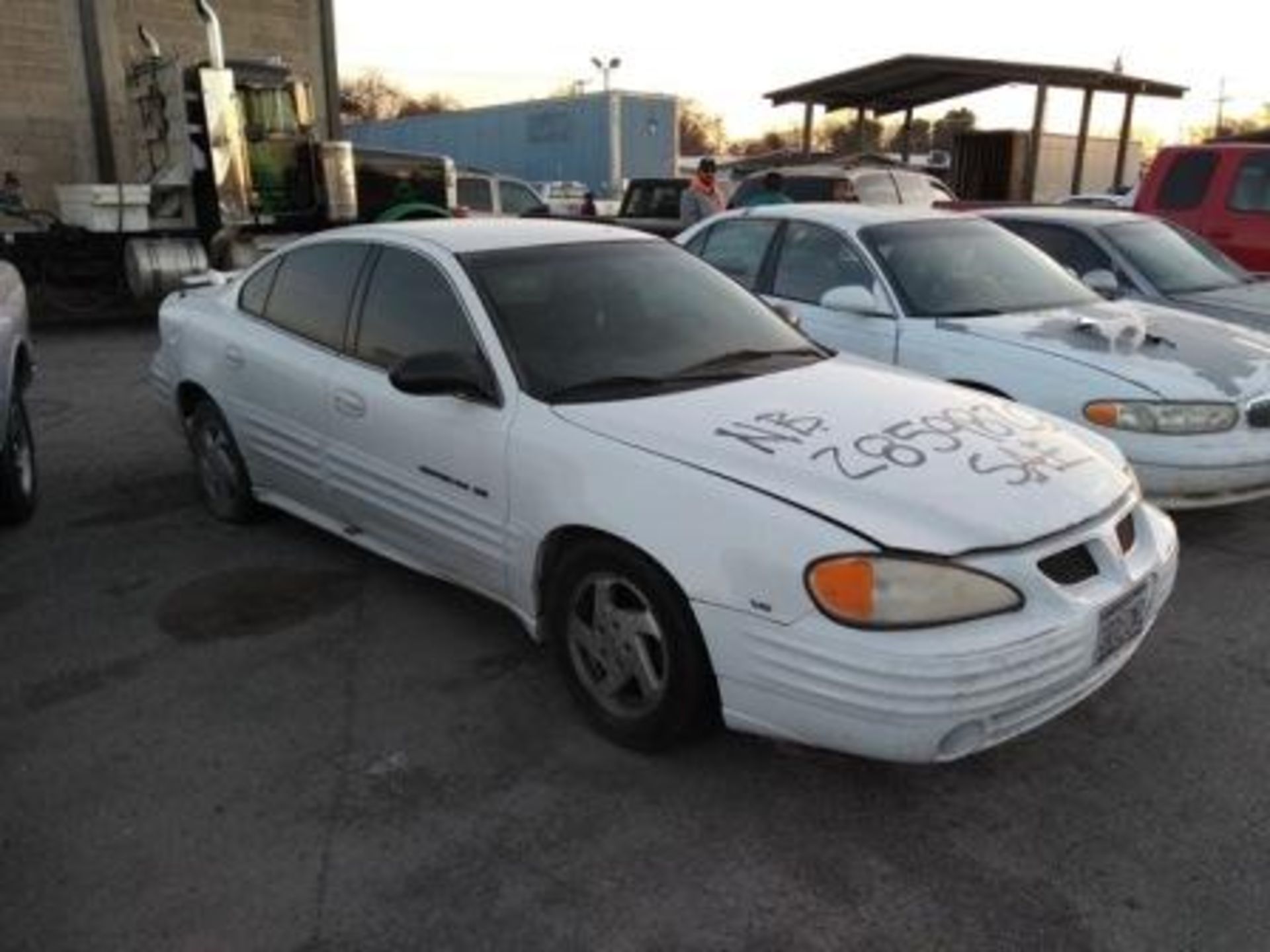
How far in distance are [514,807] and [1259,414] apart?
12.7 feet

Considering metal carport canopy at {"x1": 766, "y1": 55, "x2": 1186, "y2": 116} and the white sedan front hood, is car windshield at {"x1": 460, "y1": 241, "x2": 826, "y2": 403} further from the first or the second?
metal carport canopy at {"x1": 766, "y1": 55, "x2": 1186, "y2": 116}

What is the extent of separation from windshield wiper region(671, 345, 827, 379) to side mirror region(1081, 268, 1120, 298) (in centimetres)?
305

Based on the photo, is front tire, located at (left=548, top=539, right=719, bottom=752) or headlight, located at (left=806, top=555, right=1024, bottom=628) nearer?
headlight, located at (left=806, top=555, right=1024, bottom=628)

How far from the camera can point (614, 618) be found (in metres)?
3.47

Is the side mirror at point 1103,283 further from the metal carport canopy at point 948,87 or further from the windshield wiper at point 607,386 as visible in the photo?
the metal carport canopy at point 948,87

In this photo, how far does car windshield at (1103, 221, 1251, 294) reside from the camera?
24.0 ft

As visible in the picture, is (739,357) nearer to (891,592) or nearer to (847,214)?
(891,592)

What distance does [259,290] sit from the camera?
5410 millimetres

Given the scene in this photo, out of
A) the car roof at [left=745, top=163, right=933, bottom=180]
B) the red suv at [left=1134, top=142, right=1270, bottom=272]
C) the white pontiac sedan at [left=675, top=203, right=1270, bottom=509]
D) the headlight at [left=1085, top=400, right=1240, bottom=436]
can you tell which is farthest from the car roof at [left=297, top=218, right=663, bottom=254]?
the car roof at [left=745, top=163, right=933, bottom=180]

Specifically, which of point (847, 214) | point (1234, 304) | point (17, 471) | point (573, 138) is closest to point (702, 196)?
point (847, 214)

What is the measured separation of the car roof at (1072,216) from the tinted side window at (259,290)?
473cm

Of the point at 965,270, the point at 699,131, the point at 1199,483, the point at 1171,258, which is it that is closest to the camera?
the point at 1199,483

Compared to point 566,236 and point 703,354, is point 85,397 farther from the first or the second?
point 703,354

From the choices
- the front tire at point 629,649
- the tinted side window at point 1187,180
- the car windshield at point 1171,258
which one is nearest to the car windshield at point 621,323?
the front tire at point 629,649
